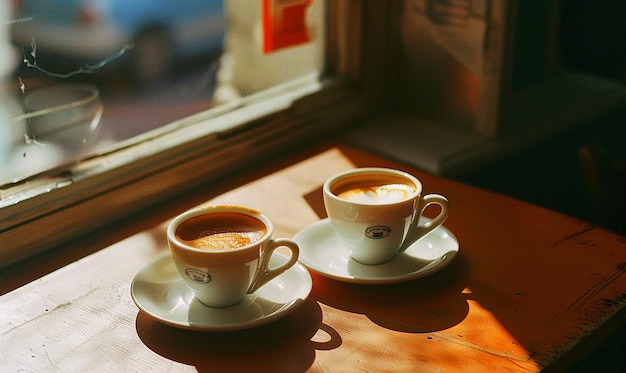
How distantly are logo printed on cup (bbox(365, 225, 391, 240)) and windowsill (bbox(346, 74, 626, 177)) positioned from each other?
1.40 ft

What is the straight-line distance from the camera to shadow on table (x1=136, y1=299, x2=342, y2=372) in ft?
2.92

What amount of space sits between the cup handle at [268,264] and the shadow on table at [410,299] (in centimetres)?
9

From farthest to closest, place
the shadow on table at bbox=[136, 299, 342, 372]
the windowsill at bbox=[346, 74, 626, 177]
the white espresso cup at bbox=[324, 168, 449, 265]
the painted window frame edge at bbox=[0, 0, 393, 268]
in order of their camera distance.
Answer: the windowsill at bbox=[346, 74, 626, 177]
the painted window frame edge at bbox=[0, 0, 393, 268]
the white espresso cup at bbox=[324, 168, 449, 265]
the shadow on table at bbox=[136, 299, 342, 372]

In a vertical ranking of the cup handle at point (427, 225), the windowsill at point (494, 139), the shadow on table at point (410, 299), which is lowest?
the windowsill at point (494, 139)

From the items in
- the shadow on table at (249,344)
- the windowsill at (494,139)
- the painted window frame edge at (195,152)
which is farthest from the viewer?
the windowsill at (494,139)

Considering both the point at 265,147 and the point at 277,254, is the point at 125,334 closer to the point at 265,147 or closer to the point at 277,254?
the point at 277,254

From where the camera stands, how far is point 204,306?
965 mm

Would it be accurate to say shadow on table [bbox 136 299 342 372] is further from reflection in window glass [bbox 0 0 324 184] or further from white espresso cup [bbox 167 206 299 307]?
reflection in window glass [bbox 0 0 324 184]

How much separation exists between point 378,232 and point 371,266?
2.6 inches

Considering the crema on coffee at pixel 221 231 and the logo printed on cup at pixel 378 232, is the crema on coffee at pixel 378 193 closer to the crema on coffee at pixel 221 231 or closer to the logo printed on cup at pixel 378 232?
the logo printed on cup at pixel 378 232

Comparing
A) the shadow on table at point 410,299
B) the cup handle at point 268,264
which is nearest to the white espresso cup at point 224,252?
the cup handle at point 268,264

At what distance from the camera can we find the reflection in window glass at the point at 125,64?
1158 mm

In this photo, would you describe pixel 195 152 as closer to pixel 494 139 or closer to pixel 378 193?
pixel 378 193

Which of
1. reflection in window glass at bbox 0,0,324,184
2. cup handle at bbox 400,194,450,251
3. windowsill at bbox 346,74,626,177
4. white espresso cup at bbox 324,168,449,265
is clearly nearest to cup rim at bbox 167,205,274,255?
white espresso cup at bbox 324,168,449,265
